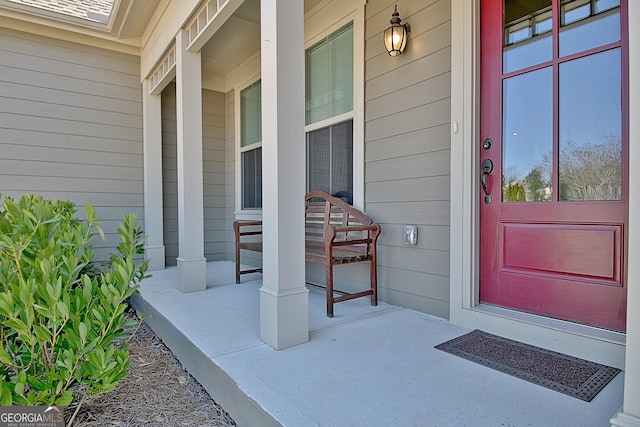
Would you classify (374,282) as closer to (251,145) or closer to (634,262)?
(634,262)

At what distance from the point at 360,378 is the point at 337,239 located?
1510 millimetres

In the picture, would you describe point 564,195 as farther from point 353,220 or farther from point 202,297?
point 202,297

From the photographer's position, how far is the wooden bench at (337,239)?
250 centimetres

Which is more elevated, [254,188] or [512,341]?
[254,188]

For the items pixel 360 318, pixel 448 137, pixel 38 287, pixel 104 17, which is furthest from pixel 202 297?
pixel 104 17

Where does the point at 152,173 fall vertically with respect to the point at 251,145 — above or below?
below

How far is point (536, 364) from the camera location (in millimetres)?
1763

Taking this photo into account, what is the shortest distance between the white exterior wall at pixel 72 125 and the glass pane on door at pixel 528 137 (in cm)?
414

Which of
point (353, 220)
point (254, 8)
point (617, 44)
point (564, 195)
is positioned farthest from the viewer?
point (254, 8)

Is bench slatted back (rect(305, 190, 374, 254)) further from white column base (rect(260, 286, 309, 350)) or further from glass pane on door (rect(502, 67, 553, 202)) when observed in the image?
glass pane on door (rect(502, 67, 553, 202))

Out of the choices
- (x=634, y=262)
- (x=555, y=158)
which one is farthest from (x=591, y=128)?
(x=634, y=262)

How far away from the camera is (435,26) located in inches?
98.2

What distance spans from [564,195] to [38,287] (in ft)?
7.95

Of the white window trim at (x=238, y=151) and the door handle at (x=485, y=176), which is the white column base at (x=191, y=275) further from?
the door handle at (x=485, y=176)
